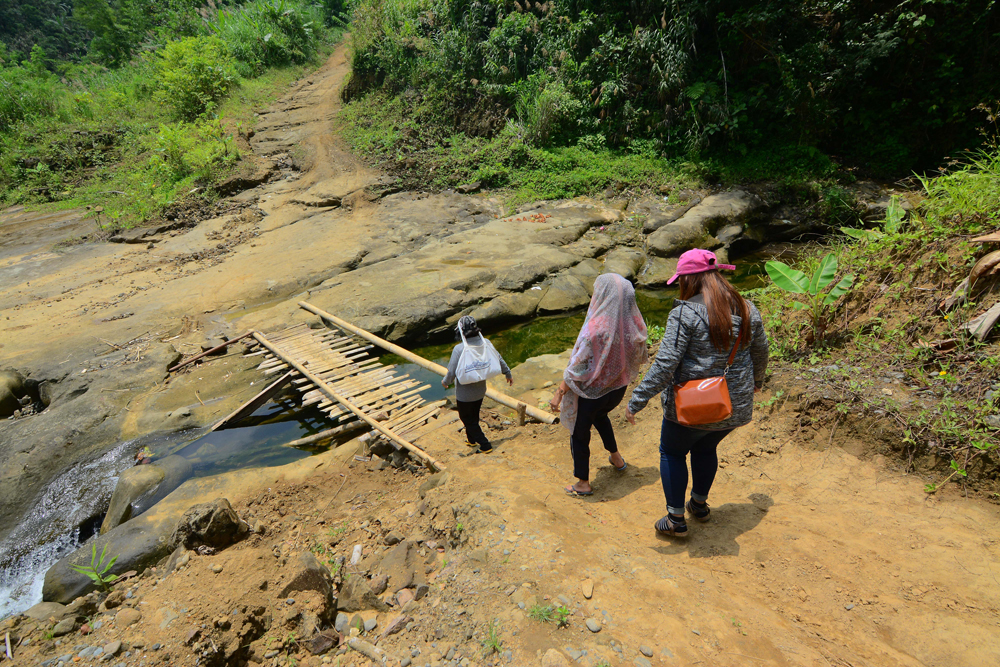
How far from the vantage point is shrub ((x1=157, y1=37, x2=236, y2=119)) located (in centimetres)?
1583

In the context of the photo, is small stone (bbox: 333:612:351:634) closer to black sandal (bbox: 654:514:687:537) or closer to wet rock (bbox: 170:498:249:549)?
wet rock (bbox: 170:498:249:549)

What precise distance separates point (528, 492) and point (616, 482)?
29.3 inches

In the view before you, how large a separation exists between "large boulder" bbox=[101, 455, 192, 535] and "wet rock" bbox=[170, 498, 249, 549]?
5.70 feet

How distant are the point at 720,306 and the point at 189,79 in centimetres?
1903

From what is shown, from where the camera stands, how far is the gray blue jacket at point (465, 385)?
13.5 feet

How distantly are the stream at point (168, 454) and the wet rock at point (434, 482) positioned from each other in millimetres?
2212

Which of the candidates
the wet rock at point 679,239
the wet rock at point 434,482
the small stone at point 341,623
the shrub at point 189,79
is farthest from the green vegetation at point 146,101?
the small stone at point 341,623

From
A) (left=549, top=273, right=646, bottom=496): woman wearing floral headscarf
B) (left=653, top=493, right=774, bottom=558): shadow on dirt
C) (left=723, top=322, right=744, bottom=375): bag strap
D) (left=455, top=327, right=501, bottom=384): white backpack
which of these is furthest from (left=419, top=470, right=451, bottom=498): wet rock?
(left=723, top=322, right=744, bottom=375): bag strap

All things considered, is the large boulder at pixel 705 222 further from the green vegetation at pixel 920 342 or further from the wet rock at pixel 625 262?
the green vegetation at pixel 920 342

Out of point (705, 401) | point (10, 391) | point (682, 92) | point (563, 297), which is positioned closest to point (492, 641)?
point (705, 401)

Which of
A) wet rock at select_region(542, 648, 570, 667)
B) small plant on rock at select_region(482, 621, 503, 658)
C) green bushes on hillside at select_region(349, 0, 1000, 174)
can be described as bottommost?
small plant on rock at select_region(482, 621, 503, 658)

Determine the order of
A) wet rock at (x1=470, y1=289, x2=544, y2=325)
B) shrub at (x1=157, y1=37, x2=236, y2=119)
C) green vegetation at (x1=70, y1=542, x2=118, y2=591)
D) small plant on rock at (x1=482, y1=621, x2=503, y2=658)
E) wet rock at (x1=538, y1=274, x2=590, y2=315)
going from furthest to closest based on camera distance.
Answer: shrub at (x1=157, y1=37, x2=236, y2=119), wet rock at (x1=538, y1=274, x2=590, y2=315), wet rock at (x1=470, y1=289, x2=544, y2=325), green vegetation at (x1=70, y1=542, x2=118, y2=591), small plant on rock at (x1=482, y1=621, x2=503, y2=658)

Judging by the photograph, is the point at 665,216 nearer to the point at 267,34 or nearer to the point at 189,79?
the point at 189,79

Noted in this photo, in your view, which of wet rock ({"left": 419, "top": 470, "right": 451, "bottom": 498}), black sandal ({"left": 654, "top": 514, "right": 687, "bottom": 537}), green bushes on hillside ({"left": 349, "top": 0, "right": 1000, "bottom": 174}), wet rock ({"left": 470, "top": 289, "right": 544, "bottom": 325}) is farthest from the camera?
green bushes on hillside ({"left": 349, "top": 0, "right": 1000, "bottom": 174})
